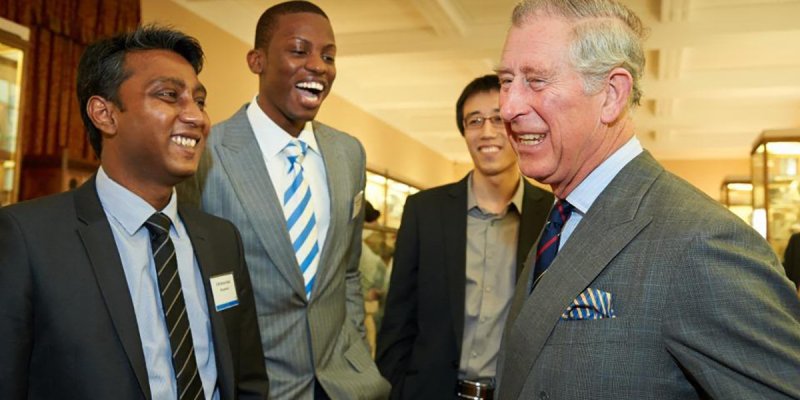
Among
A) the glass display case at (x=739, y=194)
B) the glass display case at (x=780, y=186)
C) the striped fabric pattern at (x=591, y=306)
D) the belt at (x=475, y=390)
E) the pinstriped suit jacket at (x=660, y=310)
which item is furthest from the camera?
the glass display case at (x=739, y=194)

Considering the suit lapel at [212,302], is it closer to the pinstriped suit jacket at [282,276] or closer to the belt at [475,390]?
the pinstriped suit jacket at [282,276]

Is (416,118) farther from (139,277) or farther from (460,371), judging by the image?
(139,277)

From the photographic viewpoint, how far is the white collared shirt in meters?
2.35

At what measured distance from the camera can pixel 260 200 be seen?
7.32 ft

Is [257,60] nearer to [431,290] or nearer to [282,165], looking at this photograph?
[282,165]

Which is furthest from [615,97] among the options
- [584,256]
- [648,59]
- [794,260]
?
[648,59]

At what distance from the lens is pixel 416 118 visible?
12.6 meters

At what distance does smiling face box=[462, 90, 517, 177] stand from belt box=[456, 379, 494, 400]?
798 mm

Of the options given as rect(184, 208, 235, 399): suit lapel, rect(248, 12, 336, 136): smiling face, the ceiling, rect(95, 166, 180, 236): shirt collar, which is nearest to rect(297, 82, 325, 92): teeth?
rect(248, 12, 336, 136): smiling face

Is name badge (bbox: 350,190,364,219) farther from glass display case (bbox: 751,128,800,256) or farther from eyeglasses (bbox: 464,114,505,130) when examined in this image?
glass display case (bbox: 751,128,800,256)

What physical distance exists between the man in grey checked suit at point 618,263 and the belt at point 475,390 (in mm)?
1217

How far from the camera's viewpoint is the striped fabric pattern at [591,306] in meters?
1.25

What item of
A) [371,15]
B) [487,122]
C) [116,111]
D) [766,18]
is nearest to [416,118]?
[371,15]

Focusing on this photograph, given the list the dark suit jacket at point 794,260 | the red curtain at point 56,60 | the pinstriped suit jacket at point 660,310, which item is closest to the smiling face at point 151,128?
the pinstriped suit jacket at point 660,310
